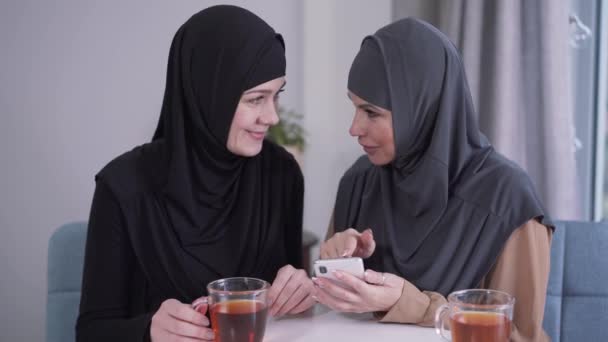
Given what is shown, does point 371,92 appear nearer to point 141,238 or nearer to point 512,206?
point 512,206

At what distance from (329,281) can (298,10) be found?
8.32ft

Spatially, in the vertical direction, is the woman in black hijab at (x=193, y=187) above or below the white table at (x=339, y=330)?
above

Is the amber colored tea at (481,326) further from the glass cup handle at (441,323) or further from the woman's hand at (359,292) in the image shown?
the woman's hand at (359,292)

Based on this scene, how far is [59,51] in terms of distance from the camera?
10.5ft

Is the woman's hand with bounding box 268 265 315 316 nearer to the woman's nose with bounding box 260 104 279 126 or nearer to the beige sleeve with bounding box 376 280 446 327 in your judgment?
the beige sleeve with bounding box 376 280 446 327

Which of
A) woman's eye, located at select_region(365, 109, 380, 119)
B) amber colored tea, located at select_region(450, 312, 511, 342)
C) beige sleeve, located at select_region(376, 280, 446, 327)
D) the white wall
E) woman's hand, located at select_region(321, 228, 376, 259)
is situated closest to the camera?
amber colored tea, located at select_region(450, 312, 511, 342)

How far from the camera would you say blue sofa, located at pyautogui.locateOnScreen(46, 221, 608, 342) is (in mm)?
1829

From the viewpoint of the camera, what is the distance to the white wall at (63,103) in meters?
3.15

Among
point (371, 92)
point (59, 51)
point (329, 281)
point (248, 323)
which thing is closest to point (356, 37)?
point (59, 51)

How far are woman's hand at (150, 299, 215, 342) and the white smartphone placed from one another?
0.82 ft

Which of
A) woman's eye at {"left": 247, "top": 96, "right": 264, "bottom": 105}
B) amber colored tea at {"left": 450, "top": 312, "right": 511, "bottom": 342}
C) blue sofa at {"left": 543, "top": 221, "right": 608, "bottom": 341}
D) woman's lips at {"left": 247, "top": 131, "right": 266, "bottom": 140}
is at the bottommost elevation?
blue sofa at {"left": 543, "top": 221, "right": 608, "bottom": 341}

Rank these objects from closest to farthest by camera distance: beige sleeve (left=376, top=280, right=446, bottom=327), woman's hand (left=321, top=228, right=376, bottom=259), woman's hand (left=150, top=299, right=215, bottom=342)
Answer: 1. woman's hand (left=150, top=299, right=215, bottom=342)
2. beige sleeve (left=376, top=280, right=446, bottom=327)
3. woman's hand (left=321, top=228, right=376, bottom=259)

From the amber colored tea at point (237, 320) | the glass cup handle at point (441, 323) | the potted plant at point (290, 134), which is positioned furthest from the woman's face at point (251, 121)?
the potted plant at point (290, 134)

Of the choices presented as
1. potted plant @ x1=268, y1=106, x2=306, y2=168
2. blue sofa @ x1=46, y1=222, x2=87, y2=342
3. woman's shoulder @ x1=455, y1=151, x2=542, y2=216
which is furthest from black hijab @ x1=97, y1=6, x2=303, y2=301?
potted plant @ x1=268, y1=106, x2=306, y2=168
